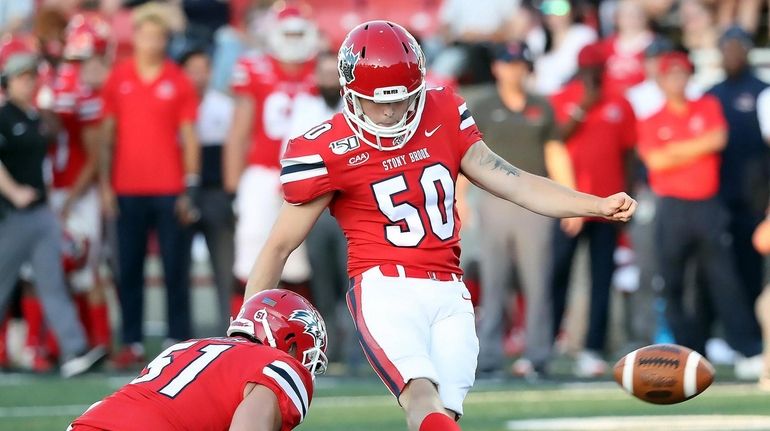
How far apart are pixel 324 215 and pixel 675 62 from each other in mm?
2495

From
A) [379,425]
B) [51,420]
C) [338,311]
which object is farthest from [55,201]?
[379,425]

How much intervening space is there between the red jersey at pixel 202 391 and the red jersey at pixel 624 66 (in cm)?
698

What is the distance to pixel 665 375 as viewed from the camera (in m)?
5.56

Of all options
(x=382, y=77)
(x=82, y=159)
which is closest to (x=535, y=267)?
(x=82, y=159)

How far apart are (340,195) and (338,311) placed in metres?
4.96

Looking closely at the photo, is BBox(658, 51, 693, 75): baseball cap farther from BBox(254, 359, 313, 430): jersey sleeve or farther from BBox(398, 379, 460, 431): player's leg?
BBox(254, 359, 313, 430): jersey sleeve

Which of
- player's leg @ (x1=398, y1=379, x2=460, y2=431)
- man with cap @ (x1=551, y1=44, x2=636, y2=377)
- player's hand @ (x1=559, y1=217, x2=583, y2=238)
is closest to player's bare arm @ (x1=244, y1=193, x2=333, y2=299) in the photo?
player's leg @ (x1=398, y1=379, x2=460, y2=431)

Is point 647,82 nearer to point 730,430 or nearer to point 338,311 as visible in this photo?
point 338,311

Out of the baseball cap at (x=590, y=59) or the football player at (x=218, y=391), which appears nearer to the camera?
the football player at (x=218, y=391)

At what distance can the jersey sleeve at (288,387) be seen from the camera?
4.56 m

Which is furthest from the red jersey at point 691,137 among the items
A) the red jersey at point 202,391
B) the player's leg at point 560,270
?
the red jersey at point 202,391

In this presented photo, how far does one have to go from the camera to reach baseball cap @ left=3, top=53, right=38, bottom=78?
9.94 m

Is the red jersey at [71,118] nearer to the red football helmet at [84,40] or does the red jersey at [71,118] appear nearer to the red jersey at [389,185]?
the red football helmet at [84,40]

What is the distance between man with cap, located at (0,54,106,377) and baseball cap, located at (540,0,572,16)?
4.51 meters
